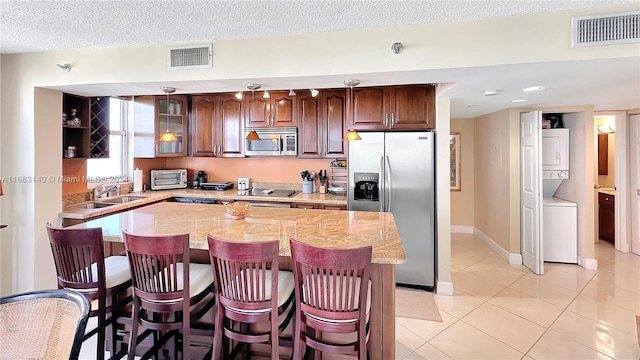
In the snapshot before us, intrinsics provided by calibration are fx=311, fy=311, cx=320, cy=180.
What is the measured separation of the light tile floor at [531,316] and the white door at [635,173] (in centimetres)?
62

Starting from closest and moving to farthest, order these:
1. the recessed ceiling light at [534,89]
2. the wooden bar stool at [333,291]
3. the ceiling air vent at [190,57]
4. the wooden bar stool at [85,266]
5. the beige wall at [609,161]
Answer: the wooden bar stool at [333,291] → the wooden bar stool at [85,266] → the ceiling air vent at [190,57] → the recessed ceiling light at [534,89] → the beige wall at [609,161]

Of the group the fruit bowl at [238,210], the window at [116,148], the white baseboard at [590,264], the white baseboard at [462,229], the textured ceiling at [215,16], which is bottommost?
the white baseboard at [590,264]

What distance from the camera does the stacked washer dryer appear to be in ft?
13.6

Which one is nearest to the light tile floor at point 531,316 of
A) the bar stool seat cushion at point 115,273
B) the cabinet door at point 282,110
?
the bar stool seat cushion at point 115,273

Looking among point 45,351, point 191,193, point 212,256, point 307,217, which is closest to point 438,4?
point 307,217

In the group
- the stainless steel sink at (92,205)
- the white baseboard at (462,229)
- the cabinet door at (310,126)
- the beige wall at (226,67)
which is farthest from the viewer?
the white baseboard at (462,229)

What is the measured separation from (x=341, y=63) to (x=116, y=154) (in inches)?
139

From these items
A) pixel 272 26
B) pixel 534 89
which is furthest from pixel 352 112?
pixel 534 89

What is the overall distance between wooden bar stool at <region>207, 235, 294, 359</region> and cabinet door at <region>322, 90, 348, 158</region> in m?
2.53

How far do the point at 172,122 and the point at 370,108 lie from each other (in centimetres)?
280

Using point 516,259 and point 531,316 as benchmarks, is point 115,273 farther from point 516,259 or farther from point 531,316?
point 516,259

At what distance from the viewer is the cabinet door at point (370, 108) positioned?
3533 mm

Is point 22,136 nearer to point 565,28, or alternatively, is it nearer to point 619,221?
point 565,28

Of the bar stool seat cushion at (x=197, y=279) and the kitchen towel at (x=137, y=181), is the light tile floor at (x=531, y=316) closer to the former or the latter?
the bar stool seat cushion at (x=197, y=279)
